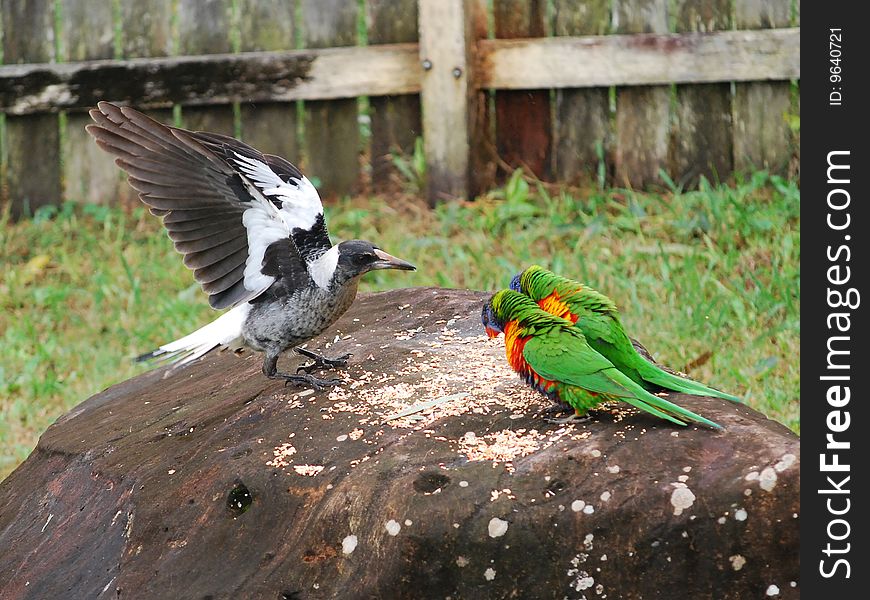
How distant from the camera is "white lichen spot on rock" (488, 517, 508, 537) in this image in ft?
7.75

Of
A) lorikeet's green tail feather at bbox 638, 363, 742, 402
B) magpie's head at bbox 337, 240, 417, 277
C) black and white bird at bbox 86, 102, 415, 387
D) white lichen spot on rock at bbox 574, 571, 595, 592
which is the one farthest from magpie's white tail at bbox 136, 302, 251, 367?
white lichen spot on rock at bbox 574, 571, 595, 592

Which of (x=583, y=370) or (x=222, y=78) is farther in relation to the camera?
(x=222, y=78)

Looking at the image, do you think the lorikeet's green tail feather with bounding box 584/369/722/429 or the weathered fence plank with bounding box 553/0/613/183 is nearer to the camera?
the lorikeet's green tail feather with bounding box 584/369/722/429

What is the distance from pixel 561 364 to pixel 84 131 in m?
4.81

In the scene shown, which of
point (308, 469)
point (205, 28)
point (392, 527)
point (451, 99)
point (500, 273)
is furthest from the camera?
point (205, 28)

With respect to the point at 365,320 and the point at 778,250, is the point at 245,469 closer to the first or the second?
the point at 365,320

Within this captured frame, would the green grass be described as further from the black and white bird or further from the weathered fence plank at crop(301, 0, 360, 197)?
the black and white bird

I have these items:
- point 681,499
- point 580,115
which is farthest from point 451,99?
point 681,499

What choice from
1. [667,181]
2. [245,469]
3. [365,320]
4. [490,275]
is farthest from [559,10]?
[245,469]

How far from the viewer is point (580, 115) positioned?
633 cm

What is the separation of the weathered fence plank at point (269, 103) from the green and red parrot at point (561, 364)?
4.03 meters

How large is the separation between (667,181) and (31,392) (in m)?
3.46

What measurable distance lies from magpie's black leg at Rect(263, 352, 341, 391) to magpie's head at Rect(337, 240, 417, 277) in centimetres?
32

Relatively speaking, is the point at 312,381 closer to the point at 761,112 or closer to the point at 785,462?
the point at 785,462
